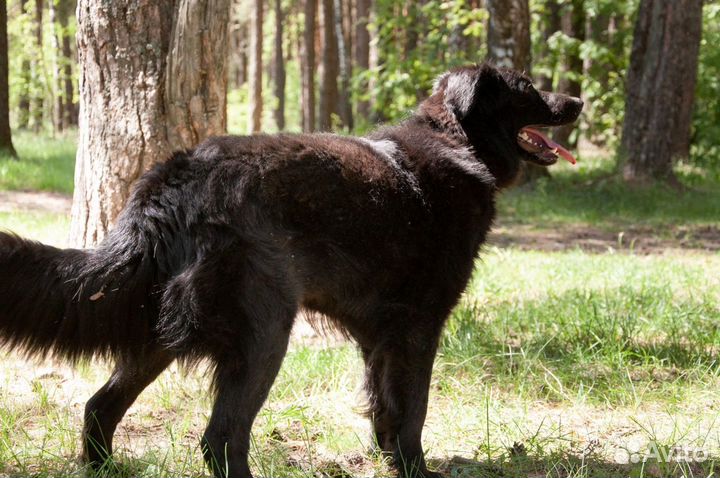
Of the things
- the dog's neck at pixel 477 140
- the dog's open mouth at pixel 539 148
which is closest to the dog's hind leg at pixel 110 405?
the dog's neck at pixel 477 140

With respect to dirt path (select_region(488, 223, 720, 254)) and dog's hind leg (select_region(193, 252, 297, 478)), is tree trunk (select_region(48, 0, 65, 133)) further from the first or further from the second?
dog's hind leg (select_region(193, 252, 297, 478))

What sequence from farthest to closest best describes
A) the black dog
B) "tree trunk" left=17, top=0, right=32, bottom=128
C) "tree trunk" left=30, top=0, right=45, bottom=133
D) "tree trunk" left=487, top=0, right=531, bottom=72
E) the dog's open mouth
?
1. "tree trunk" left=17, top=0, right=32, bottom=128
2. "tree trunk" left=30, top=0, right=45, bottom=133
3. "tree trunk" left=487, top=0, right=531, bottom=72
4. the dog's open mouth
5. the black dog

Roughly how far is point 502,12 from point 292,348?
8.00 metres

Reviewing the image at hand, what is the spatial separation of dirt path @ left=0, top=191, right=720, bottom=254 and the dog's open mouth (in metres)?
4.58

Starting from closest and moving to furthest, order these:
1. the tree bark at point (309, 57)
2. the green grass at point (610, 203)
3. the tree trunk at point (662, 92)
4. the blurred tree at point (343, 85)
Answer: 1. the green grass at point (610, 203)
2. the tree trunk at point (662, 92)
3. the tree bark at point (309, 57)
4. the blurred tree at point (343, 85)

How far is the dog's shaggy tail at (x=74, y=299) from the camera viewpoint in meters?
2.87

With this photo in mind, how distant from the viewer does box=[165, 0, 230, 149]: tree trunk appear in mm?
4594

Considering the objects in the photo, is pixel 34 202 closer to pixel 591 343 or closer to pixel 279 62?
pixel 591 343

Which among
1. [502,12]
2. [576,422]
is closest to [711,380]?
[576,422]

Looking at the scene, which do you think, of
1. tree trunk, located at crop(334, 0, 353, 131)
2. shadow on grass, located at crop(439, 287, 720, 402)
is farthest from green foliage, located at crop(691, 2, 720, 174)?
tree trunk, located at crop(334, 0, 353, 131)

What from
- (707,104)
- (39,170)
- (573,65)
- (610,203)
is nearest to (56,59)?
(39,170)

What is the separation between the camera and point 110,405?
3568 mm

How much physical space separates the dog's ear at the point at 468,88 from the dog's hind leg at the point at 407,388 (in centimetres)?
119

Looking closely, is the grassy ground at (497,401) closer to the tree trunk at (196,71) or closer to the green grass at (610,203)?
the tree trunk at (196,71)
